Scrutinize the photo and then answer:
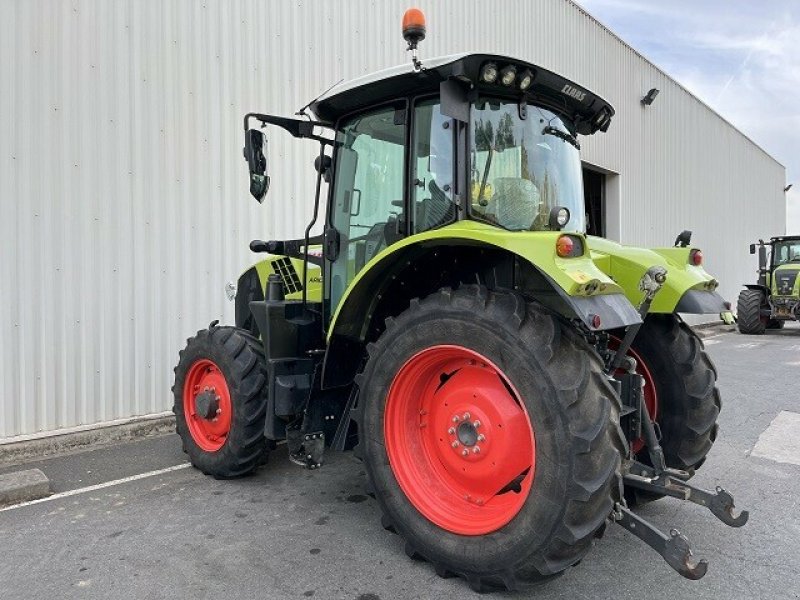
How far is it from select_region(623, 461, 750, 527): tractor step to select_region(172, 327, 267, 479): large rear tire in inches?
90.8

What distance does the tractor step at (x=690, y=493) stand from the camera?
2.71m

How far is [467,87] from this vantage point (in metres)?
2.93

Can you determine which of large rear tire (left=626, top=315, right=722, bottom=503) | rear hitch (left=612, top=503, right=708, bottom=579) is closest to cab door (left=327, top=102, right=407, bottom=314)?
large rear tire (left=626, top=315, right=722, bottom=503)

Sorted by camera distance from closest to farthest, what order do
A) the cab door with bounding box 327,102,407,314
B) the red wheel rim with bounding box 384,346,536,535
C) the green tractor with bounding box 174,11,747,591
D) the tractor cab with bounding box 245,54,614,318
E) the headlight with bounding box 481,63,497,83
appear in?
the green tractor with bounding box 174,11,747,591 → the red wheel rim with bounding box 384,346,536,535 → the headlight with bounding box 481,63,497,83 → the tractor cab with bounding box 245,54,614,318 → the cab door with bounding box 327,102,407,314

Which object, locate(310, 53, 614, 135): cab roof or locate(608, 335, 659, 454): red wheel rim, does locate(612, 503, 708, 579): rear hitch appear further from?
Result: locate(310, 53, 614, 135): cab roof

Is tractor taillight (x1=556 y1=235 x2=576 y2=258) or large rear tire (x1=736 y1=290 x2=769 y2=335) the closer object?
tractor taillight (x1=556 y1=235 x2=576 y2=258)

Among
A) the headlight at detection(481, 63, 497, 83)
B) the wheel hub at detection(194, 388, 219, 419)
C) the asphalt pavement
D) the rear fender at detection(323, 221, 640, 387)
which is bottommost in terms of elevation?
the asphalt pavement

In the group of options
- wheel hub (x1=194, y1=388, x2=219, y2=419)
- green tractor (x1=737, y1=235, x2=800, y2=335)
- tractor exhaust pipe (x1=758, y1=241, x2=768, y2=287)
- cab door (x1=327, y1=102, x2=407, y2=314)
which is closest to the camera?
cab door (x1=327, y1=102, x2=407, y2=314)

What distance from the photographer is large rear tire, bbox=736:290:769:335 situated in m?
15.1

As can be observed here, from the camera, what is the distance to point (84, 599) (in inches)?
101

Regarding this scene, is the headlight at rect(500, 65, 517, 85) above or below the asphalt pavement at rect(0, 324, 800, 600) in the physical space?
above

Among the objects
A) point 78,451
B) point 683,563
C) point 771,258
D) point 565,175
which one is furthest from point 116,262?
point 771,258

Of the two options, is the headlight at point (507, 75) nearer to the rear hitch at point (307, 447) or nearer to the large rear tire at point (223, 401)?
the rear hitch at point (307, 447)

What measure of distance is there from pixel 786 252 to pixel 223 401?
16.4 meters
